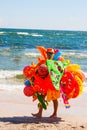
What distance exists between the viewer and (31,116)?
23.7 ft

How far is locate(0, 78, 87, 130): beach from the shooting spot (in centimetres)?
647

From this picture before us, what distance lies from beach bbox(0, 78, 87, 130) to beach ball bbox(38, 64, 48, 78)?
75 centimetres

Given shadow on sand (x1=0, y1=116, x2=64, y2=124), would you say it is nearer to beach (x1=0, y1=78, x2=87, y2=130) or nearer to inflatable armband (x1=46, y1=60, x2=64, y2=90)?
beach (x1=0, y1=78, x2=87, y2=130)

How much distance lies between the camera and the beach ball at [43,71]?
6766 millimetres

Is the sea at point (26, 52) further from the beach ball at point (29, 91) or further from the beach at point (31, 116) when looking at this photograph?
the beach ball at point (29, 91)

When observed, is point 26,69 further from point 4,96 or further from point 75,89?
point 4,96

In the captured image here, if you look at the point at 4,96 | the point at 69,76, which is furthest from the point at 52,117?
the point at 4,96

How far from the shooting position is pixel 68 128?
6422 mm

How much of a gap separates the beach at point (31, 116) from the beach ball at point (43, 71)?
0.75 metres

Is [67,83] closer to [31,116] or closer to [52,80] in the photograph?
[52,80]

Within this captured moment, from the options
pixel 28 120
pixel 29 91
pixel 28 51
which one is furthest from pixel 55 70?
pixel 28 51

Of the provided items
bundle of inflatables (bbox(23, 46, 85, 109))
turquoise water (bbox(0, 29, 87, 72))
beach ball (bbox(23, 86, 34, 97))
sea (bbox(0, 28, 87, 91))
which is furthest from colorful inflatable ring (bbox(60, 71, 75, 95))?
turquoise water (bbox(0, 29, 87, 72))

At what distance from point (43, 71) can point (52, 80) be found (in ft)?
0.72

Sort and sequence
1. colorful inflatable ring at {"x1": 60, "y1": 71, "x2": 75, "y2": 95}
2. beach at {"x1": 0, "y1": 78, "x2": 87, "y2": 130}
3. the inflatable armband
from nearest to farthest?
beach at {"x1": 0, "y1": 78, "x2": 87, "y2": 130}, the inflatable armband, colorful inflatable ring at {"x1": 60, "y1": 71, "x2": 75, "y2": 95}
